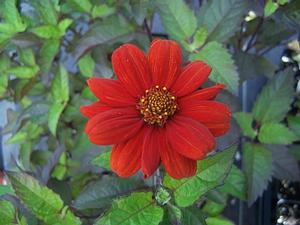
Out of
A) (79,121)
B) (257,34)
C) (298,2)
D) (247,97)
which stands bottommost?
(247,97)

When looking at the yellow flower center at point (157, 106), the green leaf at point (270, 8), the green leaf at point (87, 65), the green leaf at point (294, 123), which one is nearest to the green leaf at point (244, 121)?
the green leaf at point (294, 123)

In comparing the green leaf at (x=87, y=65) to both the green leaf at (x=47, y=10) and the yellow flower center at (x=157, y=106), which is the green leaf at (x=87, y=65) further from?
the yellow flower center at (x=157, y=106)

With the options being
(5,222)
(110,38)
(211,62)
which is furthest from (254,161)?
(5,222)

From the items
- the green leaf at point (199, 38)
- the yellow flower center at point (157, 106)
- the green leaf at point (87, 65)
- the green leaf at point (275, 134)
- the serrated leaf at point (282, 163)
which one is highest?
the yellow flower center at point (157, 106)

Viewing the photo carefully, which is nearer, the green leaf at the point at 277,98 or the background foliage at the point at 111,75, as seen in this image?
the background foliage at the point at 111,75

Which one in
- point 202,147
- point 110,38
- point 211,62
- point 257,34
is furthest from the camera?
point 257,34

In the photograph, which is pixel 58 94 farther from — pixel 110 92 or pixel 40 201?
pixel 110 92

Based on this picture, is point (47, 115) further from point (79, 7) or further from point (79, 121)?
point (79, 7)

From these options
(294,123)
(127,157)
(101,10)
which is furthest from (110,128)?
(294,123)
